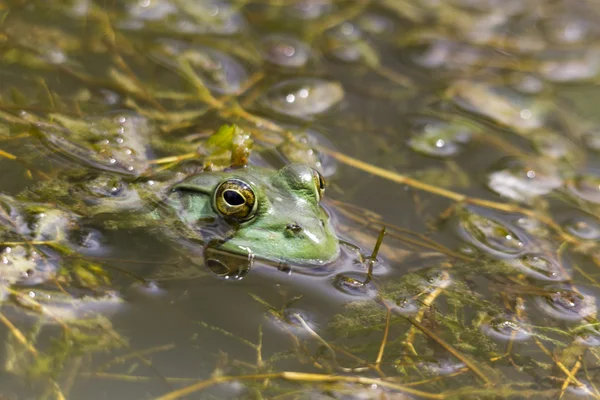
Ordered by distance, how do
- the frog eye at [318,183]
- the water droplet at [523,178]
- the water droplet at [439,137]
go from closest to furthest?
the frog eye at [318,183]
the water droplet at [523,178]
the water droplet at [439,137]

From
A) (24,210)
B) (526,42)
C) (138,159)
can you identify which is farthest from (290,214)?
(526,42)

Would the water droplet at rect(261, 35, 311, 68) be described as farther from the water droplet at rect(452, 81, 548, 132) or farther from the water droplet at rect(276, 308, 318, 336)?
the water droplet at rect(276, 308, 318, 336)

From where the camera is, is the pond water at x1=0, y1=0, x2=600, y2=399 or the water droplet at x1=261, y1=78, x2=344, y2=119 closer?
the pond water at x1=0, y1=0, x2=600, y2=399

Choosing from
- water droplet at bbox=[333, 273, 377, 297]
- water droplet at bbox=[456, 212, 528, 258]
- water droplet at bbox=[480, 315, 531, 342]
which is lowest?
water droplet at bbox=[333, 273, 377, 297]

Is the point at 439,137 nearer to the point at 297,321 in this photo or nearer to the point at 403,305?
the point at 403,305

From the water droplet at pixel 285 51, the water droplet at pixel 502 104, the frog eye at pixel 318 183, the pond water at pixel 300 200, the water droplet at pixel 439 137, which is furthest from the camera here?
the water droplet at pixel 285 51

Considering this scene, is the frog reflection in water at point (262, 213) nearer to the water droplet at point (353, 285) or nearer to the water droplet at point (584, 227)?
the water droplet at point (353, 285)

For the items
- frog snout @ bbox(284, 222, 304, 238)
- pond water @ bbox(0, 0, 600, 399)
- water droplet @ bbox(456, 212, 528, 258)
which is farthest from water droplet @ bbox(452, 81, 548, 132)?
frog snout @ bbox(284, 222, 304, 238)

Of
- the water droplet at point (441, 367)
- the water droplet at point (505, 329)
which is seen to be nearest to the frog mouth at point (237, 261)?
the water droplet at point (441, 367)

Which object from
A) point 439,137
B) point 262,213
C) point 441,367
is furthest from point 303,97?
point 441,367
